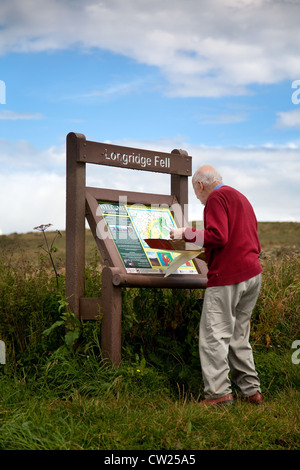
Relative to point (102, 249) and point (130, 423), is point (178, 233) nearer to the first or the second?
point (102, 249)

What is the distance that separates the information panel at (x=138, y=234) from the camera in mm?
6461

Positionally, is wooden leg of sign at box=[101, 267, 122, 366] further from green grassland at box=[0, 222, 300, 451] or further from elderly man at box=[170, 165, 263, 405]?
elderly man at box=[170, 165, 263, 405]

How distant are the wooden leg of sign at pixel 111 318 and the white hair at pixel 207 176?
50.6 inches

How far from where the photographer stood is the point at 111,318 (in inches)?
240

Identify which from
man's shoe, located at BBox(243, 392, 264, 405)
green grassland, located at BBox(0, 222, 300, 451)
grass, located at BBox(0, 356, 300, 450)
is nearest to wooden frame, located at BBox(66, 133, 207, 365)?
green grassland, located at BBox(0, 222, 300, 451)

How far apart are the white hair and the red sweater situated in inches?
7.4

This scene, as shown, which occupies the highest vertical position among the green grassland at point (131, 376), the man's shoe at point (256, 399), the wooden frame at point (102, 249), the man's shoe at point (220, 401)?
the wooden frame at point (102, 249)

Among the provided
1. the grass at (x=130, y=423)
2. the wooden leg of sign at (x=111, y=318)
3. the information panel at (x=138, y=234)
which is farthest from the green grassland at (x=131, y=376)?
the information panel at (x=138, y=234)

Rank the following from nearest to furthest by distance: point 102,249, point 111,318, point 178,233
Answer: point 178,233, point 111,318, point 102,249

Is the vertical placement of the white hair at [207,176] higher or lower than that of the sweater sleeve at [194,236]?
higher

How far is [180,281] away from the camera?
258 inches

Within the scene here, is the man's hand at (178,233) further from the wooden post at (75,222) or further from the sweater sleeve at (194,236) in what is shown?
the wooden post at (75,222)

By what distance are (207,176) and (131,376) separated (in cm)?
216

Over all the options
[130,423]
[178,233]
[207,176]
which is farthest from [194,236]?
[130,423]
